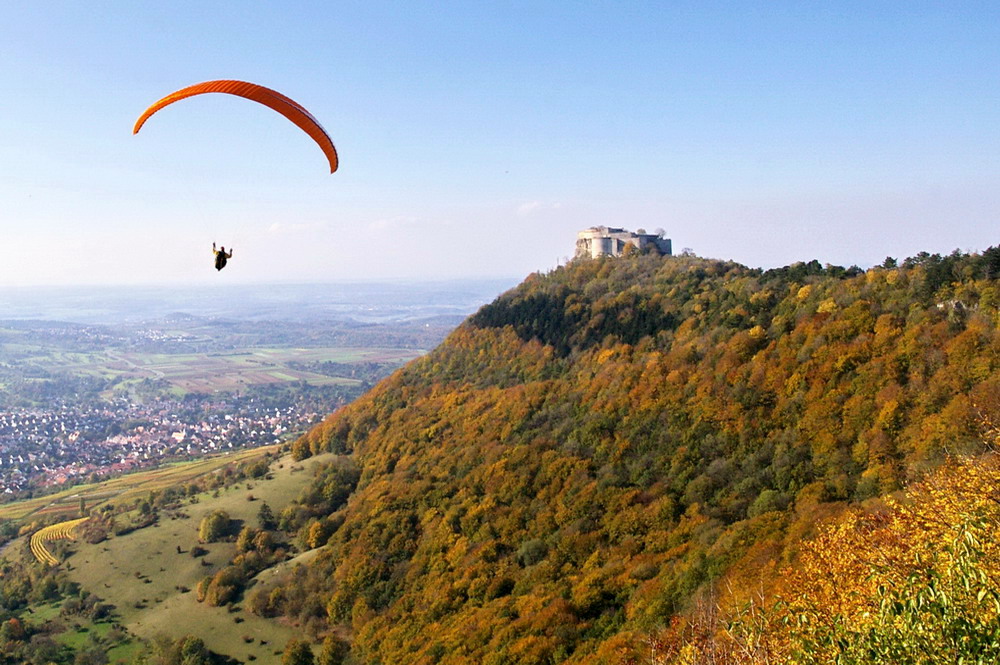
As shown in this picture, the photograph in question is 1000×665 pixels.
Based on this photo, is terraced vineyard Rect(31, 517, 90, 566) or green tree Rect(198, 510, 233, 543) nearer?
green tree Rect(198, 510, 233, 543)

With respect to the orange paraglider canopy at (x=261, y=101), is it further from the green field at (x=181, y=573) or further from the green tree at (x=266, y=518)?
the green tree at (x=266, y=518)

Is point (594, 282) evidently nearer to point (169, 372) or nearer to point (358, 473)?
point (358, 473)

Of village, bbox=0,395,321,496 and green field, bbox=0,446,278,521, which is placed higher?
green field, bbox=0,446,278,521

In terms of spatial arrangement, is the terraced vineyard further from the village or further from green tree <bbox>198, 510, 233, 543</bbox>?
the village

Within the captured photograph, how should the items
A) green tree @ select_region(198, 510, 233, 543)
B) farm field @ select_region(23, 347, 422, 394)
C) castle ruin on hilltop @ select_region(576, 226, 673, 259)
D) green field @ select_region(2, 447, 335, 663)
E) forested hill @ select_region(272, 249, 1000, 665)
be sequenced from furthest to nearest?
farm field @ select_region(23, 347, 422, 394)
castle ruin on hilltop @ select_region(576, 226, 673, 259)
green tree @ select_region(198, 510, 233, 543)
green field @ select_region(2, 447, 335, 663)
forested hill @ select_region(272, 249, 1000, 665)

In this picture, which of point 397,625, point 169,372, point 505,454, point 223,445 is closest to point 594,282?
point 505,454

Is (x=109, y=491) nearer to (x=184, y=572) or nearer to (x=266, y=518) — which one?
(x=266, y=518)

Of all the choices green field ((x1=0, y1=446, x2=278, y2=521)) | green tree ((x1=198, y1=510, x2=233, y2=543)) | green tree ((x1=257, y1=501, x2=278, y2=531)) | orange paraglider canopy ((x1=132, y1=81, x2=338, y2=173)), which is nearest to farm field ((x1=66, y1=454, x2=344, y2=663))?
green tree ((x1=257, y1=501, x2=278, y2=531))
